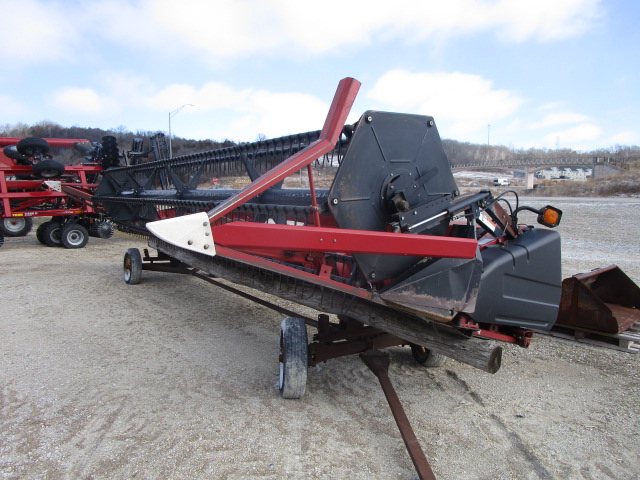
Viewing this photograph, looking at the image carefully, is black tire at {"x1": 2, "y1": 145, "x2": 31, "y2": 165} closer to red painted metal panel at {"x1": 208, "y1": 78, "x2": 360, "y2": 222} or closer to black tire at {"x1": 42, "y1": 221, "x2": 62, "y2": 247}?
black tire at {"x1": 42, "y1": 221, "x2": 62, "y2": 247}

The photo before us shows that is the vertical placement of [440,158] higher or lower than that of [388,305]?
higher

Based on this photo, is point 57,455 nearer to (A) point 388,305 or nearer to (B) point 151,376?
(B) point 151,376

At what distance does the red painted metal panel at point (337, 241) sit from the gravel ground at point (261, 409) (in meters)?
1.30

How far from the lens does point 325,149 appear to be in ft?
9.87

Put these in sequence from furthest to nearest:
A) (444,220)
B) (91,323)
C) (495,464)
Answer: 1. (91,323)
2. (444,220)
3. (495,464)

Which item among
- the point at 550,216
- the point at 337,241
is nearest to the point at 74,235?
the point at 337,241

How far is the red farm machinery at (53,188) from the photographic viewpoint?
1105 centimetres

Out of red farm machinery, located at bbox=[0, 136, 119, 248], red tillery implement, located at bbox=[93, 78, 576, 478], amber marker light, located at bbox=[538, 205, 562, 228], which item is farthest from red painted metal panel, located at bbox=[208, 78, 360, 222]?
red farm machinery, located at bbox=[0, 136, 119, 248]

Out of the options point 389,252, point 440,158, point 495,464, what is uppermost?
point 440,158

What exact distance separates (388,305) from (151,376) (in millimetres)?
2238

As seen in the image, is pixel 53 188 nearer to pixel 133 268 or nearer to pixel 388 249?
pixel 133 268

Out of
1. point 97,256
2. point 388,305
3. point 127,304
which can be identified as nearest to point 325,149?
point 388,305

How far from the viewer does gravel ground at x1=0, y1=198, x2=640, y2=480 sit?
2844mm

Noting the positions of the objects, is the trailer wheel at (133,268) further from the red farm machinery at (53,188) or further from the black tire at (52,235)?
the black tire at (52,235)
